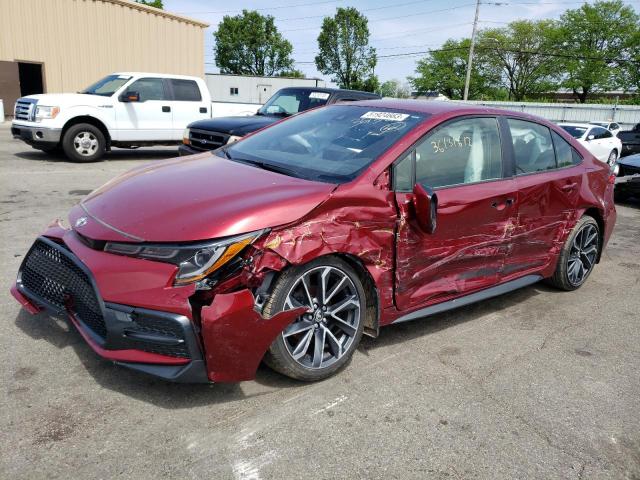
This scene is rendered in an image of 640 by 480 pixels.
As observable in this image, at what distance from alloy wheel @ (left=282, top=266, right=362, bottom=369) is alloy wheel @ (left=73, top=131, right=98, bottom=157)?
30.7 ft

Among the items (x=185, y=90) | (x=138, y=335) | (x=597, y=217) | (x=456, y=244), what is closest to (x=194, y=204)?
(x=138, y=335)

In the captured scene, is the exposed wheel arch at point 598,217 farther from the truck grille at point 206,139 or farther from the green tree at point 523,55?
the green tree at point 523,55

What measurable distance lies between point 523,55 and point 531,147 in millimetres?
78109

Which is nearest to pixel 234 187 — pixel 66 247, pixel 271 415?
pixel 66 247

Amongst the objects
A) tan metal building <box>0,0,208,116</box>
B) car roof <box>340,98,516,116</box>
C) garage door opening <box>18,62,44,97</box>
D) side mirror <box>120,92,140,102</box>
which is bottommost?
car roof <box>340,98,516,116</box>

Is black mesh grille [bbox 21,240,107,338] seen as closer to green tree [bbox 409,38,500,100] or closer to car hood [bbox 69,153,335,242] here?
car hood [bbox 69,153,335,242]

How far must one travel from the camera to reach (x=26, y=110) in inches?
420

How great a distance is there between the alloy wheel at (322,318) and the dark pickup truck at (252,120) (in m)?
5.19

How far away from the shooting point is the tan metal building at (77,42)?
2267 cm

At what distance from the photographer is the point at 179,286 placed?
2.58 m

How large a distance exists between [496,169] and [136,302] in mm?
2719

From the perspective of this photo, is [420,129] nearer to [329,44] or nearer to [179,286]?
[179,286]

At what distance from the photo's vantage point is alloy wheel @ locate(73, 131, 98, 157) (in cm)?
1077

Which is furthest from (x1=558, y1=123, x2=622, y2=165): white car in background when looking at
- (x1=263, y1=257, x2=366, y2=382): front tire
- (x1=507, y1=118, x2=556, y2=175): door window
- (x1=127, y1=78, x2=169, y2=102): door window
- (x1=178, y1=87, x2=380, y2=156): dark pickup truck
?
(x1=263, y1=257, x2=366, y2=382): front tire
